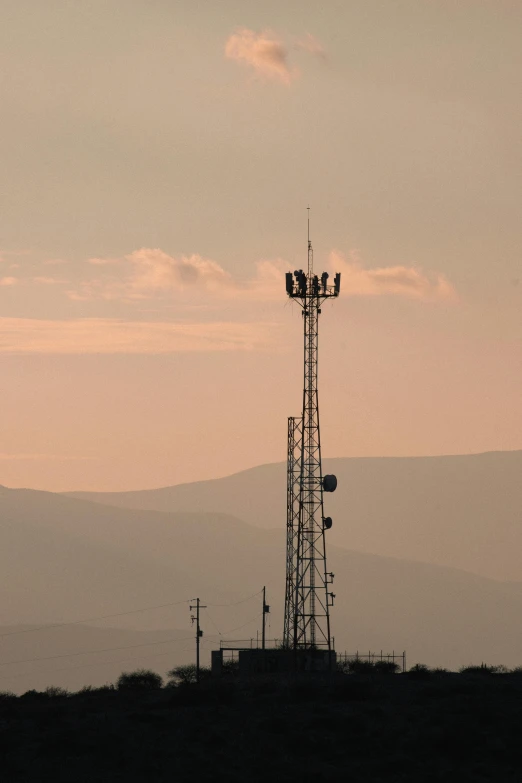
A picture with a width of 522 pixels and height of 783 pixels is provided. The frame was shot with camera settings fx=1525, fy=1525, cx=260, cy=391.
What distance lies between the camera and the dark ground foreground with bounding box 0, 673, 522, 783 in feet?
178

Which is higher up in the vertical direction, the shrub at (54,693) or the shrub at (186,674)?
the shrub at (186,674)

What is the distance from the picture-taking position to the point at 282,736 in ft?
190

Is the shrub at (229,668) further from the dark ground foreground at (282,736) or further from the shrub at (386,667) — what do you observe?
the dark ground foreground at (282,736)

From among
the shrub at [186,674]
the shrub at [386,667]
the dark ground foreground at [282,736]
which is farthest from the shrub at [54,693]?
the shrub at [386,667]

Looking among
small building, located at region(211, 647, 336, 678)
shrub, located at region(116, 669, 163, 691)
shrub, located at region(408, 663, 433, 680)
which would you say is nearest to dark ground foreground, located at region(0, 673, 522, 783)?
shrub, located at region(408, 663, 433, 680)

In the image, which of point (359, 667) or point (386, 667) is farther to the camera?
point (359, 667)

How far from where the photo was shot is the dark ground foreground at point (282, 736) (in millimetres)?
54188

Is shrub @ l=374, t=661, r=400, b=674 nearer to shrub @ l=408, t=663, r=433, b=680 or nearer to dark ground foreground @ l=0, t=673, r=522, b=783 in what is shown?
shrub @ l=408, t=663, r=433, b=680

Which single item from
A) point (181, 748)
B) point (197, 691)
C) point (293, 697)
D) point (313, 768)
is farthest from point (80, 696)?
point (313, 768)

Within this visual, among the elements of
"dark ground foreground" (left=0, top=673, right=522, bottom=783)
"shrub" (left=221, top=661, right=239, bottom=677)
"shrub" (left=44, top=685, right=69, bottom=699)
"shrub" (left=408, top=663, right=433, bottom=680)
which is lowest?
"dark ground foreground" (left=0, top=673, right=522, bottom=783)

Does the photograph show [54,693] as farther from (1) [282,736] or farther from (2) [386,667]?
(1) [282,736]

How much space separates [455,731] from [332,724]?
494cm

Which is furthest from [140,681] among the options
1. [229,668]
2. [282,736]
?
[282,736]

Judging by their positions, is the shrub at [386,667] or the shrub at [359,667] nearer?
the shrub at [359,667]
